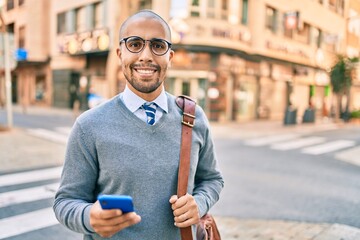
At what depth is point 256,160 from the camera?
8859mm

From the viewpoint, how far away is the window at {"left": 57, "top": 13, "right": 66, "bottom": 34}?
25350mm

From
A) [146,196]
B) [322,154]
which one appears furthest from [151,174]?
[322,154]

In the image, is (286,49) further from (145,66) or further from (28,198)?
(145,66)

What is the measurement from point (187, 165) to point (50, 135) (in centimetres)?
1082

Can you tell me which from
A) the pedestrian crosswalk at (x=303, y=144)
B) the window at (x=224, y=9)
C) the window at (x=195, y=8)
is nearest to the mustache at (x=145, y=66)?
the pedestrian crosswalk at (x=303, y=144)

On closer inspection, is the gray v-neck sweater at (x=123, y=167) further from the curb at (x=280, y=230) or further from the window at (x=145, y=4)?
the window at (x=145, y=4)

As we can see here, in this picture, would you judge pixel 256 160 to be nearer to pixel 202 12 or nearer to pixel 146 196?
pixel 146 196

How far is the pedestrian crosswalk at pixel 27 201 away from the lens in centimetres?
405

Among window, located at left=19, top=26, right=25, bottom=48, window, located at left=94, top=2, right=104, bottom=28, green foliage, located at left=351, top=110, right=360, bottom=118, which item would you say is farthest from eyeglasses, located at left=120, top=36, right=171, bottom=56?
window, located at left=19, top=26, right=25, bottom=48

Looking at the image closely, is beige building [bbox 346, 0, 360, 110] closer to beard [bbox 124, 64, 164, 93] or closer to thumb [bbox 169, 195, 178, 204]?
beard [bbox 124, 64, 164, 93]

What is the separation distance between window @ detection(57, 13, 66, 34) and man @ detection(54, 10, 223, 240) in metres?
26.1

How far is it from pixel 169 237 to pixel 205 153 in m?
0.50

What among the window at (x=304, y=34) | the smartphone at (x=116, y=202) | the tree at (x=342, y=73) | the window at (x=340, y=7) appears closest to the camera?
the smartphone at (x=116, y=202)

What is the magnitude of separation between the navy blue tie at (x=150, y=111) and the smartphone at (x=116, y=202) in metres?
0.55
